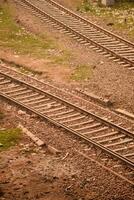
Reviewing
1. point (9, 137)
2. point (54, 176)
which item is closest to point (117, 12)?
point (9, 137)

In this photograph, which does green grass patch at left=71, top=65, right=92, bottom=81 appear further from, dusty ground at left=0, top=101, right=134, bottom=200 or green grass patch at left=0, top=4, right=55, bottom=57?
dusty ground at left=0, top=101, right=134, bottom=200

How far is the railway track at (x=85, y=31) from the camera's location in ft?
67.2

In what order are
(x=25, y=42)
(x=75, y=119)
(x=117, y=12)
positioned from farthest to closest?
(x=117, y=12) < (x=25, y=42) < (x=75, y=119)

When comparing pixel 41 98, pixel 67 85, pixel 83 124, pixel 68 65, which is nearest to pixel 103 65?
pixel 68 65

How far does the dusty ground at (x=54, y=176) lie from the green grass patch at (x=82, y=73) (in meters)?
4.87

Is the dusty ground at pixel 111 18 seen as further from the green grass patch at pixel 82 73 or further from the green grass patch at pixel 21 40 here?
the green grass patch at pixel 82 73

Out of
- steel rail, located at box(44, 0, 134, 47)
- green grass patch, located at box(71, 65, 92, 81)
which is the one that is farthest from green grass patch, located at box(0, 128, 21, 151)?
steel rail, located at box(44, 0, 134, 47)

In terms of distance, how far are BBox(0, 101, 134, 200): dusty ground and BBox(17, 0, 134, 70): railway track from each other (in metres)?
7.45

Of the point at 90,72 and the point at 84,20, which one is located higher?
the point at 84,20

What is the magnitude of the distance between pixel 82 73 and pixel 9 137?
19.5 feet

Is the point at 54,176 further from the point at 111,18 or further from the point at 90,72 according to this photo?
the point at 111,18

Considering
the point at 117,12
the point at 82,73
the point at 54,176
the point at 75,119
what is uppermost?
the point at 117,12

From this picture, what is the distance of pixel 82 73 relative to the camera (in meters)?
18.5

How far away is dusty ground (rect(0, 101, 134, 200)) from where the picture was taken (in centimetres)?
1104
